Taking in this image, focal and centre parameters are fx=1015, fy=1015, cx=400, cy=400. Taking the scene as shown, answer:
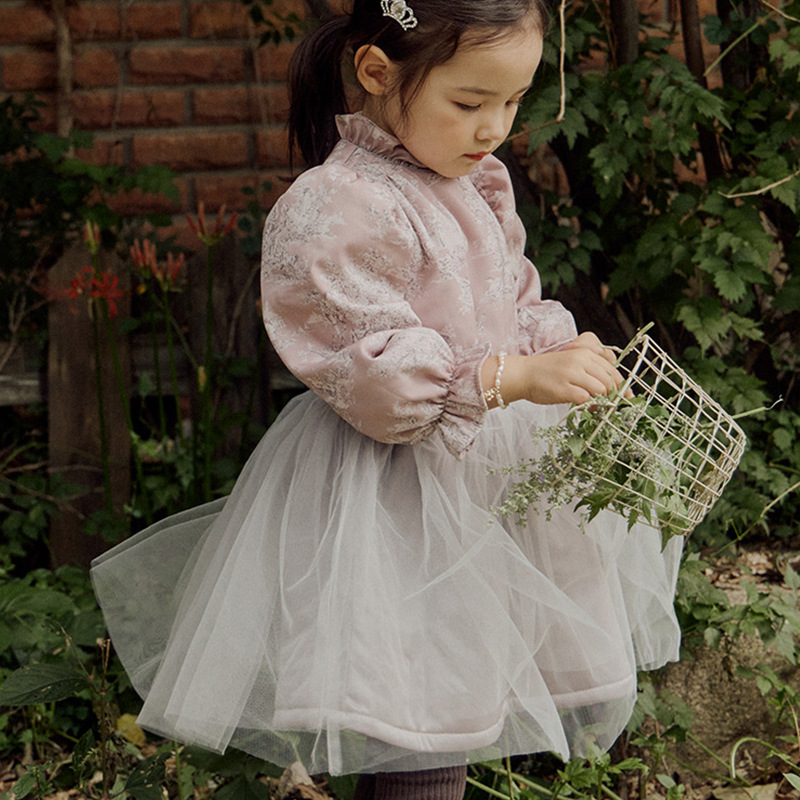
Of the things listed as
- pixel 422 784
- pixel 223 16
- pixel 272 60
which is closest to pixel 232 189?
pixel 272 60

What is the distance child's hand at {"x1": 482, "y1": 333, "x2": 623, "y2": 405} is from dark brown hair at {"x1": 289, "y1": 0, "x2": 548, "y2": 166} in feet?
1.41

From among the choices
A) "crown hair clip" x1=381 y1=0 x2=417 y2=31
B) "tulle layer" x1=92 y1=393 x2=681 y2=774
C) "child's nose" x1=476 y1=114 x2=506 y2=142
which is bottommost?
"tulle layer" x1=92 y1=393 x2=681 y2=774

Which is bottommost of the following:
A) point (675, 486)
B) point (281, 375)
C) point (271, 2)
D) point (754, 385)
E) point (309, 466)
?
point (281, 375)

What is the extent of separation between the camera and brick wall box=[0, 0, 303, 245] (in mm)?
2916

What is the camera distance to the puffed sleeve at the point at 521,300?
1710mm

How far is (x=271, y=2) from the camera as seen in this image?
9.27 ft

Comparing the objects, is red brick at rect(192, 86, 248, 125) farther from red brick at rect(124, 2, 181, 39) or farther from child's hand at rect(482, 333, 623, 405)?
child's hand at rect(482, 333, 623, 405)

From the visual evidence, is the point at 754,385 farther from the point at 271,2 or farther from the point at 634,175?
the point at 271,2

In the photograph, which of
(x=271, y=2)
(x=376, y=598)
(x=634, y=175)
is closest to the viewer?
(x=376, y=598)

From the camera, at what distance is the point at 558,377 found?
4.37ft

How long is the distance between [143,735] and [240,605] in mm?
1018

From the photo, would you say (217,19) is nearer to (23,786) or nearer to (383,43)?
(383,43)

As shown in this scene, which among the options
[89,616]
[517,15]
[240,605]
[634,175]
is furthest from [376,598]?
[634,175]

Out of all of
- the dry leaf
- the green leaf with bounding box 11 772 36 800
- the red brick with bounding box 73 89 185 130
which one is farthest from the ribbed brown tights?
the red brick with bounding box 73 89 185 130
